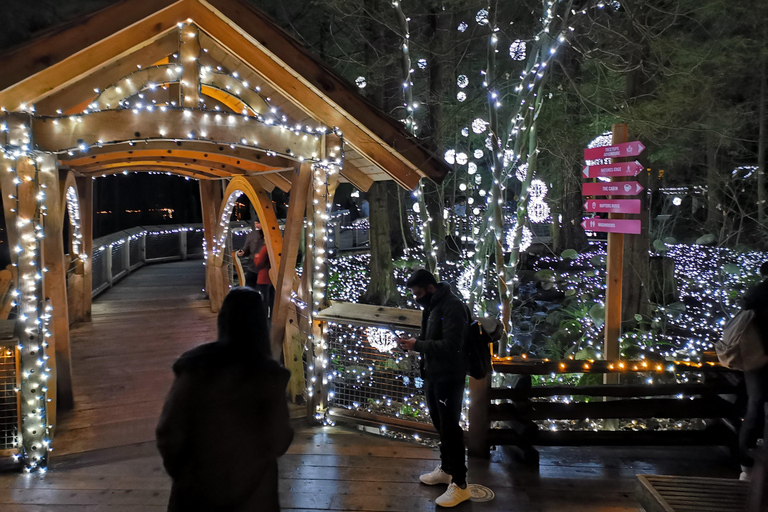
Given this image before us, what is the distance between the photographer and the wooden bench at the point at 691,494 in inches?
116

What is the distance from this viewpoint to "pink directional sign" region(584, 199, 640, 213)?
5656mm

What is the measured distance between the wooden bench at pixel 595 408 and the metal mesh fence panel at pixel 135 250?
43.7ft

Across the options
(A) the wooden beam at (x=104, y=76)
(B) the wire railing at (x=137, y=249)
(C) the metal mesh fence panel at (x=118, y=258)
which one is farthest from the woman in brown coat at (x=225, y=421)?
(C) the metal mesh fence panel at (x=118, y=258)

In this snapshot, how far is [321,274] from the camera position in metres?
5.62

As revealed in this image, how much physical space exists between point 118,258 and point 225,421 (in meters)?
13.6

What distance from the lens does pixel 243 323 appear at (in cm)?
233

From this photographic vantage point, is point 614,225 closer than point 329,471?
No

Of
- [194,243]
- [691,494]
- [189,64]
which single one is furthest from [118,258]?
[691,494]

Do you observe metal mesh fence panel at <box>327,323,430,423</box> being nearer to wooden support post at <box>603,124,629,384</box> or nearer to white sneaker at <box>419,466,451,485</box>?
white sneaker at <box>419,466,451,485</box>

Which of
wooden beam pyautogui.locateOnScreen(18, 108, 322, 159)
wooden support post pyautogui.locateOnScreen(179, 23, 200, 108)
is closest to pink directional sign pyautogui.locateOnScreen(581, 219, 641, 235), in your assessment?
wooden beam pyautogui.locateOnScreen(18, 108, 322, 159)

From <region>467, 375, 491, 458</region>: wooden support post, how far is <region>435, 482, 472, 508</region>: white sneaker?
2.63 feet

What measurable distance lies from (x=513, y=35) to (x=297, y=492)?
1035 centimetres

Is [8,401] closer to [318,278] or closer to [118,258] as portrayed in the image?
[318,278]

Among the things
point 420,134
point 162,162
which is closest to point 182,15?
point 162,162
